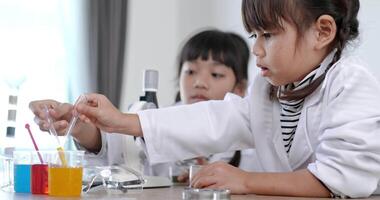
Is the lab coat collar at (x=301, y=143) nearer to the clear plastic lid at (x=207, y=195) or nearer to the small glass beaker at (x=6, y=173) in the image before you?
the clear plastic lid at (x=207, y=195)

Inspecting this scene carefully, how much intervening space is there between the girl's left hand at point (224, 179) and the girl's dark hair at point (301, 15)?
0.72 feet

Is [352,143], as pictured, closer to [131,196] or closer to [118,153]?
[131,196]

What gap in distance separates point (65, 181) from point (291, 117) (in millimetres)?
474

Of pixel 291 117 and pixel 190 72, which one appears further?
pixel 190 72

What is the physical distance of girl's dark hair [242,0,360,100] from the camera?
3.57 ft

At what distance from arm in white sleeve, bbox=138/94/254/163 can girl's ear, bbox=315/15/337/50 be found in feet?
0.73

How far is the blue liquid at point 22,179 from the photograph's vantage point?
979 millimetres

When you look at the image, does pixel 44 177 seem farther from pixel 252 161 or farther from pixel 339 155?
pixel 252 161

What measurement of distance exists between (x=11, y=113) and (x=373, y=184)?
733 millimetres

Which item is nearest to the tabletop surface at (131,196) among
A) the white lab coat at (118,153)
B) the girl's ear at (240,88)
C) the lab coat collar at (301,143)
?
the lab coat collar at (301,143)

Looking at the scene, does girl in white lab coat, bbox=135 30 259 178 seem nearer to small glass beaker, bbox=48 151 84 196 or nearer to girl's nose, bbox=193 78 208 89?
girl's nose, bbox=193 78 208 89

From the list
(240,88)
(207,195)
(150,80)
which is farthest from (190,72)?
(207,195)

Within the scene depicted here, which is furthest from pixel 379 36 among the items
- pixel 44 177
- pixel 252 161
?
pixel 44 177

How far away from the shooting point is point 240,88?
2.12 m
